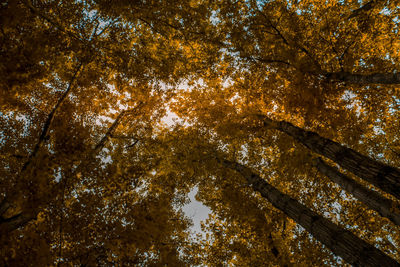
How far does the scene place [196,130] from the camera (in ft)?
32.0

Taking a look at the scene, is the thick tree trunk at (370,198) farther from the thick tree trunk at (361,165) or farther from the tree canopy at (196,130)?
the thick tree trunk at (361,165)

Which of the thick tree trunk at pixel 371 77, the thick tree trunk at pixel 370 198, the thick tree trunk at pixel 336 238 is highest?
the thick tree trunk at pixel 371 77

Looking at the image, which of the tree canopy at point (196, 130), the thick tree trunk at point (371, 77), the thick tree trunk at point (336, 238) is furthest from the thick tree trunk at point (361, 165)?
the thick tree trunk at point (371, 77)

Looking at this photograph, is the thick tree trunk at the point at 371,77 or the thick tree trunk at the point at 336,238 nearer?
the thick tree trunk at the point at 336,238

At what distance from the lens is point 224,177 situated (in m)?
8.17

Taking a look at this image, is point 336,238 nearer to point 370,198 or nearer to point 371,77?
point 370,198

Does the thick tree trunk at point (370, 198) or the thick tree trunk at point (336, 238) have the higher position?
the thick tree trunk at point (370, 198)

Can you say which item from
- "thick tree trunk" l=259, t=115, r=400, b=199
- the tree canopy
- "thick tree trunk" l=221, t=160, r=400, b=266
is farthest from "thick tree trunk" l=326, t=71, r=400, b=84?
"thick tree trunk" l=221, t=160, r=400, b=266

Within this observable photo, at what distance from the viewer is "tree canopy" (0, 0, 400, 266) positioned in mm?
3846

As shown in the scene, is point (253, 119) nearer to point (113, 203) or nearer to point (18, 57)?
point (113, 203)

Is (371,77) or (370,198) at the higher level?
(371,77)

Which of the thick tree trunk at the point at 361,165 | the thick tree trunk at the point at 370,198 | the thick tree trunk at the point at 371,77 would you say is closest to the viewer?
the thick tree trunk at the point at 361,165

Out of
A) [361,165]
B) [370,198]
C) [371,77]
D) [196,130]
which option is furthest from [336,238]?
[196,130]

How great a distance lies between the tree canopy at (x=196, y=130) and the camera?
3846 mm
